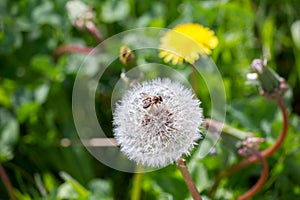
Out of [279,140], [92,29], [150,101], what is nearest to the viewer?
[150,101]

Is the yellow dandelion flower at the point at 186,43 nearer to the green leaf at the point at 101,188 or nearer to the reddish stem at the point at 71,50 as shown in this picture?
the reddish stem at the point at 71,50

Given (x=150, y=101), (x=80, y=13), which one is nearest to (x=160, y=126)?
(x=150, y=101)

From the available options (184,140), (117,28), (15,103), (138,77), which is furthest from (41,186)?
(184,140)

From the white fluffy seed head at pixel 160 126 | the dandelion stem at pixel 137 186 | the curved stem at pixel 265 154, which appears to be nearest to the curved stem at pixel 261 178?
the curved stem at pixel 265 154

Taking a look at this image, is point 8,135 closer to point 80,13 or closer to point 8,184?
point 8,184

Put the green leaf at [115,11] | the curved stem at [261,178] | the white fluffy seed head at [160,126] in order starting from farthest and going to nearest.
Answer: the green leaf at [115,11] → the curved stem at [261,178] → the white fluffy seed head at [160,126]

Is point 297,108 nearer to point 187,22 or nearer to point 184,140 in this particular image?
point 187,22

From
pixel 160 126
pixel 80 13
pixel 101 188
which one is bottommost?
pixel 101 188
